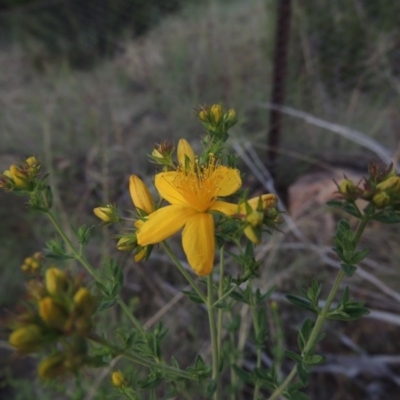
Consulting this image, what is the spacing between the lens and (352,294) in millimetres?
2646

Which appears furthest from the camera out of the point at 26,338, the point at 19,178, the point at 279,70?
the point at 279,70

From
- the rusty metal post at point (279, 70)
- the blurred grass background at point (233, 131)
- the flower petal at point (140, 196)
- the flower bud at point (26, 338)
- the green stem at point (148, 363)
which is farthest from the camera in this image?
the rusty metal post at point (279, 70)

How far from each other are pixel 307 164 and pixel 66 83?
2934 millimetres

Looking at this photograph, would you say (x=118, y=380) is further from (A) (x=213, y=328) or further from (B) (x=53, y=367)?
(B) (x=53, y=367)

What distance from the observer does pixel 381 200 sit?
91cm

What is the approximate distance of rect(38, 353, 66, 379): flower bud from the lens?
0.72 m

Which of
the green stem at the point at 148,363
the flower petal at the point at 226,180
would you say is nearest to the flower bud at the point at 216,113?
the flower petal at the point at 226,180

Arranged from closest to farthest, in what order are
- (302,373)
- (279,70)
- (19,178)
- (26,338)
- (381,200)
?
(26,338)
(381,200)
(302,373)
(19,178)
(279,70)

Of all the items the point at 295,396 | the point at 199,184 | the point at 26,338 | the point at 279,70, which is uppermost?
the point at 26,338

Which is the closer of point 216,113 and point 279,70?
point 216,113

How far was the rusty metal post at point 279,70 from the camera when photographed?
10.7ft

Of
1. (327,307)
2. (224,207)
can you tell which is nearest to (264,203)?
(224,207)

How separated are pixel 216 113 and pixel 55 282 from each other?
589 mm

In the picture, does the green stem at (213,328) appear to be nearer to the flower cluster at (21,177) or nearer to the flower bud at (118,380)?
the flower bud at (118,380)
